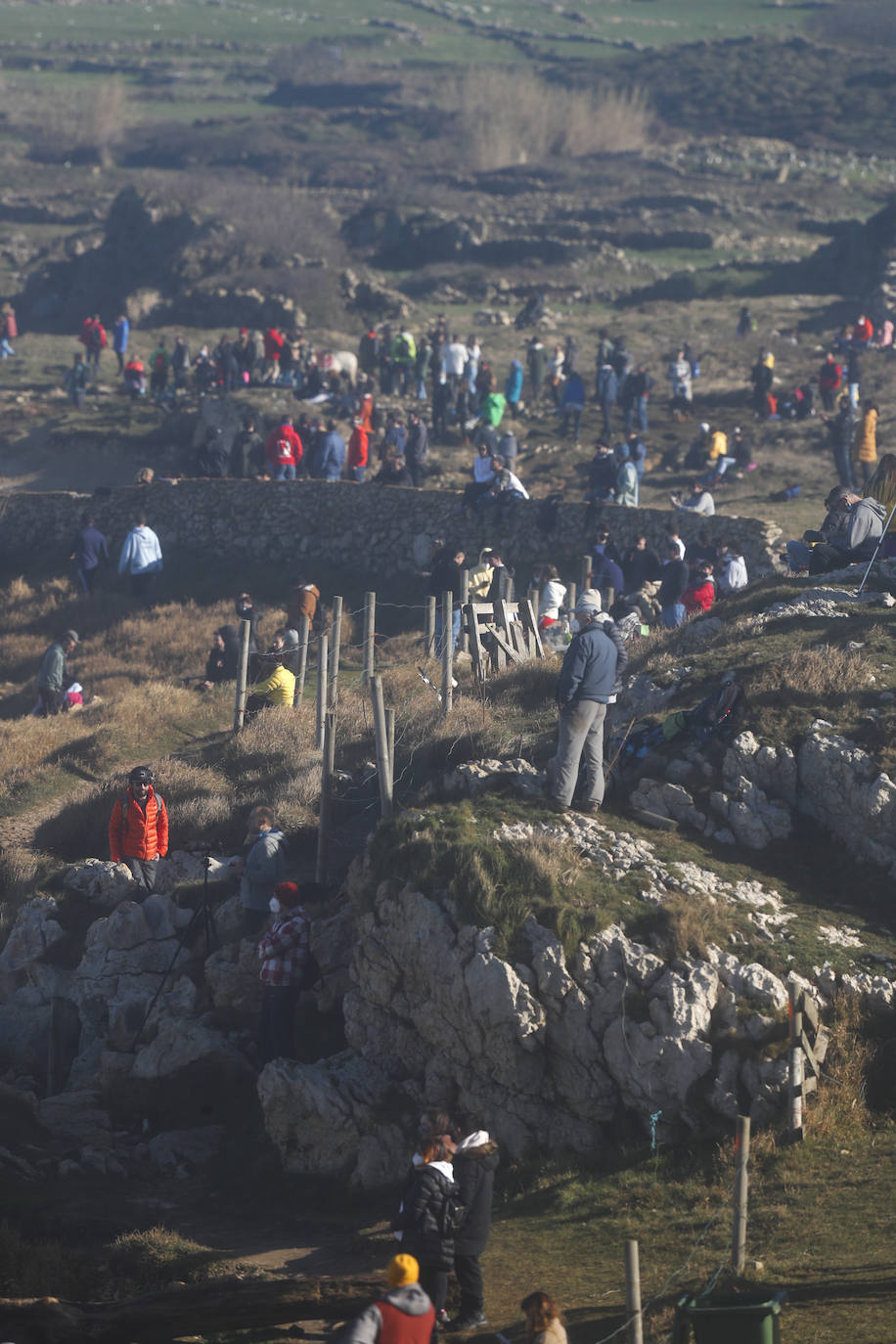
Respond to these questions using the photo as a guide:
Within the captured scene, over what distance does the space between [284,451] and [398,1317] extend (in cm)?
2403

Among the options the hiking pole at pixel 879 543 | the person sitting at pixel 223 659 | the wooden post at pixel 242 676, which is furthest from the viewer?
the person sitting at pixel 223 659

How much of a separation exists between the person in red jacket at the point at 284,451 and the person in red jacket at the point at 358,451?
1086 millimetres

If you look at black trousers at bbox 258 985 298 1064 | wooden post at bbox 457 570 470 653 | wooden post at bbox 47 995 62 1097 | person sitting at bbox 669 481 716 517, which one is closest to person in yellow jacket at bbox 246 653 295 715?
wooden post at bbox 457 570 470 653

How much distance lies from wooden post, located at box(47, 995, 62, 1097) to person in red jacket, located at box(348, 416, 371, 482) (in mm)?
18075

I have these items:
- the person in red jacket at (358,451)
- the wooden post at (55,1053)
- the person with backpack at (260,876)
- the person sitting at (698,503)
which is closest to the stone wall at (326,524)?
the person sitting at (698,503)

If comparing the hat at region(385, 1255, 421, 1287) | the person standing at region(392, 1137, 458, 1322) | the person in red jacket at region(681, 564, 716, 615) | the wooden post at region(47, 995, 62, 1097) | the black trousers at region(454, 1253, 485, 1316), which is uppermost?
the person in red jacket at region(681, 564, 716, 615)

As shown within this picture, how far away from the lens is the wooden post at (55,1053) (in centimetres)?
1362

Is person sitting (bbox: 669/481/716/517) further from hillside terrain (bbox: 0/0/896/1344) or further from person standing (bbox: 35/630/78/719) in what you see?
person standing (bbox: 35/630/78/719)

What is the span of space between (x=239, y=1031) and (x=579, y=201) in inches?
2262

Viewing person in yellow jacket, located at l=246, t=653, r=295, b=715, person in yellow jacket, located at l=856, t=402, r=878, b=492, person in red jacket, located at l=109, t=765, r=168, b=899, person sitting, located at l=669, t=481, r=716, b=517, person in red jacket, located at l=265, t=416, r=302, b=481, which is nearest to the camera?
person in red jacket, located at l=109, t=765, r=168, b=899

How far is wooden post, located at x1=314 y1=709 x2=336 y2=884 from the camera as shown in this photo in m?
14.6

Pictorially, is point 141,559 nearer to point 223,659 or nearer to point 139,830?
point 223,659

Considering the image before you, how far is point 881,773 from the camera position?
12.7m

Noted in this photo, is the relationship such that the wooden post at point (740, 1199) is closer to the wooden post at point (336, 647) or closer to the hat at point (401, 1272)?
the hat at point (401, 1272)
